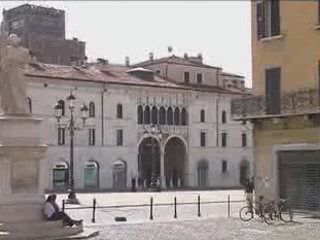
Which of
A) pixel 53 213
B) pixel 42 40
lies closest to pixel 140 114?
pixel 42 40

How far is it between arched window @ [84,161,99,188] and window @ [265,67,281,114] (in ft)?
106

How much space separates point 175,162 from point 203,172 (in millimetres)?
2785

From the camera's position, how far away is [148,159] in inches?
2349

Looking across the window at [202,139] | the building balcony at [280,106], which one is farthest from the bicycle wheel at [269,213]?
the window at [202,139]

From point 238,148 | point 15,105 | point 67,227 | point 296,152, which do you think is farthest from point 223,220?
point 238,148

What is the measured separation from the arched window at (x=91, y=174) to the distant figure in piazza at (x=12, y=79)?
127 ft

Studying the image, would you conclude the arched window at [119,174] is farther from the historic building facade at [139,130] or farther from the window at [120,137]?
the window at [120,137]

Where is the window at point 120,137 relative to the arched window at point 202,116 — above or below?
below

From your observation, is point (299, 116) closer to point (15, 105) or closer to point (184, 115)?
point (15, 105)

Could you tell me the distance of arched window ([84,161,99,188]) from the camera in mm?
54919

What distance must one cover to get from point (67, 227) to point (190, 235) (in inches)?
124

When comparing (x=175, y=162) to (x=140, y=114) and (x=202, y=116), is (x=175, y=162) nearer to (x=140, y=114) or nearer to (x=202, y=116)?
(x=202, y=116)

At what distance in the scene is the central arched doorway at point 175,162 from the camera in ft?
202

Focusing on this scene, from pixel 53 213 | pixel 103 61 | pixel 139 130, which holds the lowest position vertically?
pixel 53 213
